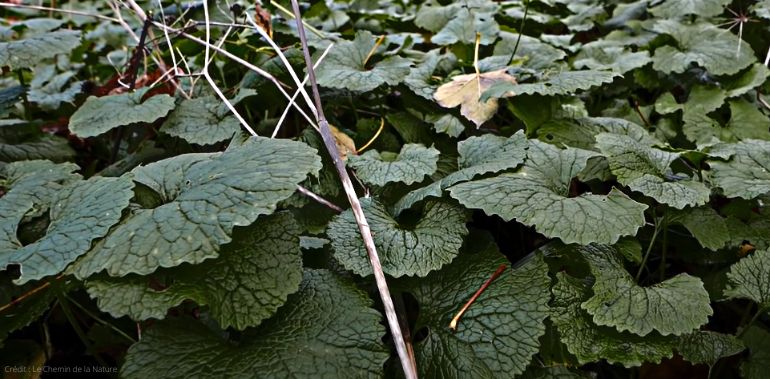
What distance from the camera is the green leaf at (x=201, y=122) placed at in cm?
149

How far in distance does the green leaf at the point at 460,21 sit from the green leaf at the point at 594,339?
3.85 ft

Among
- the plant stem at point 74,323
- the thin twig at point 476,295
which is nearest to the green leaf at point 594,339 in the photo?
the thin twig at point 476,295

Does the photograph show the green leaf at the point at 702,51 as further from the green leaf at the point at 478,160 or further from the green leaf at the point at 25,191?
the green leaf at the point at 25,191

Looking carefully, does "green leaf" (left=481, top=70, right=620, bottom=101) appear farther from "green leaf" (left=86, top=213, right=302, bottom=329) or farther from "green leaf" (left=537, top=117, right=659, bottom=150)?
"green leaf" (left=86, top=213, right=302, bottom=329)

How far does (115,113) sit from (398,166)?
791 millimetres

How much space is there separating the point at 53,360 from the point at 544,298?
3.77 ft

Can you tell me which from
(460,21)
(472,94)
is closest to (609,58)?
(460,21)

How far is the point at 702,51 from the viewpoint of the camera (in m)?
1.89

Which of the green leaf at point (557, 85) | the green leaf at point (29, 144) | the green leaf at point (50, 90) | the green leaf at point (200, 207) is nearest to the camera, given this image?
the green leaf at point (200, 207)

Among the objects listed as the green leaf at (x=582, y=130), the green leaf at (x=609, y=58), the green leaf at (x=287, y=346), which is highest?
the green leaf at (x=287, y=346)

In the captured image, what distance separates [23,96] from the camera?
1773 mm

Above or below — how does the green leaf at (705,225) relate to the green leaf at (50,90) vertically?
above

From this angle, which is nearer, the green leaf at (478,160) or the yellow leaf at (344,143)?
the green leaf at (478,160)

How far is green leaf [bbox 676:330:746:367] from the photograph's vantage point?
101 centimetres
